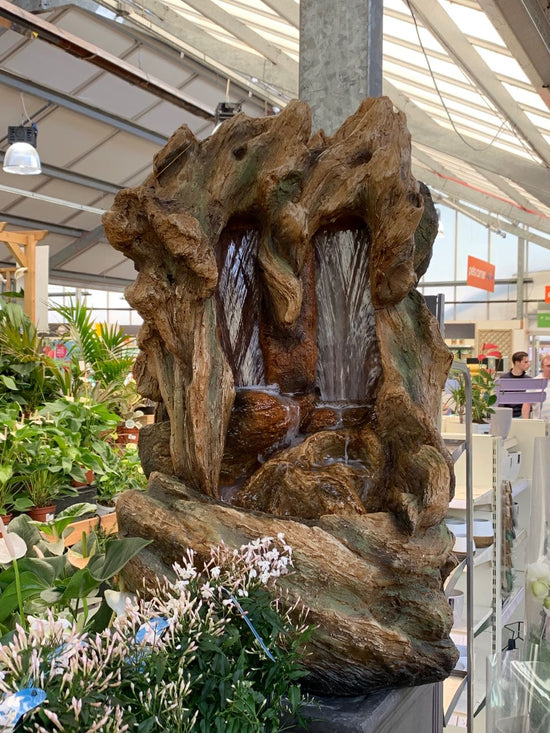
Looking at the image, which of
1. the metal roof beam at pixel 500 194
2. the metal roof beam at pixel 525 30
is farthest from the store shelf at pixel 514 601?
the metal roof beam at pixel 500 194

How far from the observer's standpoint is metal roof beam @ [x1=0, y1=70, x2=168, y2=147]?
362 inches

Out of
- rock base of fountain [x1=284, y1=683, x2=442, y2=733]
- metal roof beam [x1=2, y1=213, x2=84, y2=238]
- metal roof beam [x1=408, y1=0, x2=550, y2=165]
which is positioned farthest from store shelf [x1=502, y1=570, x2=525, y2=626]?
metal roof beam [x1=2, y1=213, x2=84, y2=238]

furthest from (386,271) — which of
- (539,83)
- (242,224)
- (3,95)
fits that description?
(3,95)

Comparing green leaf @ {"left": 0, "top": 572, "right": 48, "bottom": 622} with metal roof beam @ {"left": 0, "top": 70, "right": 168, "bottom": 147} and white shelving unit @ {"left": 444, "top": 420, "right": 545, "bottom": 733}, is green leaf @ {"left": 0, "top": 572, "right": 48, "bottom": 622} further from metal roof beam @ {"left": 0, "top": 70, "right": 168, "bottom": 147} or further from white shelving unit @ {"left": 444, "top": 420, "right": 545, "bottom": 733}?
metal roof beam @ {"left": 0, "top": 70, "right": 168, "bottom": 147}

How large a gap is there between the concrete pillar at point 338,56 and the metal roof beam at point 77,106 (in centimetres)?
756

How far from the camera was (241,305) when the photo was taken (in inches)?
93.8

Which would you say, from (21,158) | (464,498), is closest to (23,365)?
(21,158)

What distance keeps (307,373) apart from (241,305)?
31 cm

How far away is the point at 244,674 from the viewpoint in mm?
1284

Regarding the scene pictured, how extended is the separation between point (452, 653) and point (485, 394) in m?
3.41

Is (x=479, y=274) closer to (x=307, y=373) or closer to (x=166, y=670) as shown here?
(x=307, y=373)

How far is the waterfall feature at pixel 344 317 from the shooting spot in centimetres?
239

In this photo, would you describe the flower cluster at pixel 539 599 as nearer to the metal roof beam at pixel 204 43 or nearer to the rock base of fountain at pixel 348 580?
the rock base of fountain at pixel 348 580

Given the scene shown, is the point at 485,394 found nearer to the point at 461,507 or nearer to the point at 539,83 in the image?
the point at 461,507
